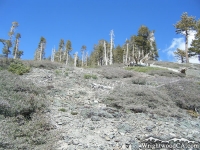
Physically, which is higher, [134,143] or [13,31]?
[13,31]

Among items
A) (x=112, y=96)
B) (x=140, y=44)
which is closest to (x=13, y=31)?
(x=140, y=44)

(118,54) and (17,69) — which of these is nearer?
(17,69)

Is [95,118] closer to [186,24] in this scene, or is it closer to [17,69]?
[17,69]

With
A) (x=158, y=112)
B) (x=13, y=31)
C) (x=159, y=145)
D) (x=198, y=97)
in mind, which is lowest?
(x=159, y=145)

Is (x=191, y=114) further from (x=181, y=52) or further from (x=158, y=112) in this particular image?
(x=181, y=52)

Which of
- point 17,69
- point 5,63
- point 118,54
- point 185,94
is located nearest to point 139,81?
point 185,94

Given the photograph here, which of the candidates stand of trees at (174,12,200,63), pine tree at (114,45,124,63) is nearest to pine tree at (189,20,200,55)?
stand of trees at (174,12,200,63)

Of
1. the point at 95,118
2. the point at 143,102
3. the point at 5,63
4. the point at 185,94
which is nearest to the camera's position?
the point at 95,118

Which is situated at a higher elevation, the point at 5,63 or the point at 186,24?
the point at 186,24

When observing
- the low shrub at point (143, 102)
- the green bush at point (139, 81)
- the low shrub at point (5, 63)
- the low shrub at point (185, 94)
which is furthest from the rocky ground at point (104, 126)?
the low shrub at point (5, 63)

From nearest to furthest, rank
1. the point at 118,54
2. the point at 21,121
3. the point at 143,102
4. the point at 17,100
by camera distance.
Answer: the point at 21,121 < the point at 17,100 < the point at 143,102 < the point at 118,54

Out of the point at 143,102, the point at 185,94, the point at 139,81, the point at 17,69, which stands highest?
the point at 17,69

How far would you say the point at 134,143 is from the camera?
15.9 feet

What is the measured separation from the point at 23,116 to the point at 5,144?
1628mm
